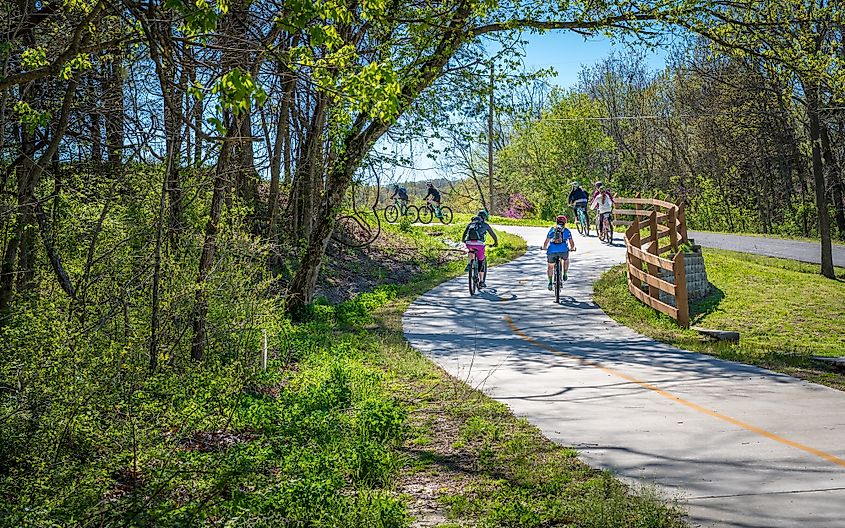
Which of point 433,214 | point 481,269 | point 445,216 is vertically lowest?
point 481,269

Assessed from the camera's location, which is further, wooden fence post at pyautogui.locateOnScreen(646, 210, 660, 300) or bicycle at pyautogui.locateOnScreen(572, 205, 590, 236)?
bicycle at pyautogui.locateOnScreen(572, 205, 590, 236)

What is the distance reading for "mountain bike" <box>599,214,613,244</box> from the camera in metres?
31.5

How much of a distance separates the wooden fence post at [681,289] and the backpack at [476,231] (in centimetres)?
540

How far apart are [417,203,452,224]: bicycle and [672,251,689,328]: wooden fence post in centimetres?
2457

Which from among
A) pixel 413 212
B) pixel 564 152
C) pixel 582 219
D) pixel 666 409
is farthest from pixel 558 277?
pixel 564 152

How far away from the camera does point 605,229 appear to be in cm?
3177

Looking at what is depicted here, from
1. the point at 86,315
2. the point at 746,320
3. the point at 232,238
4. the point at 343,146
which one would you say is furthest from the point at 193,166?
the point at 746,320

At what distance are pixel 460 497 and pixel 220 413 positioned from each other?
3249 millimetres

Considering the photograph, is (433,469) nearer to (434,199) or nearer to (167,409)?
(167,409)

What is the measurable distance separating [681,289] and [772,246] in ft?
59.8

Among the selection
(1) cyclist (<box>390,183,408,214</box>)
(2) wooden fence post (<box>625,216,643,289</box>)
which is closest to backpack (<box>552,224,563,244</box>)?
(2) wooden fence post (<box>625,216,643,289</box>)

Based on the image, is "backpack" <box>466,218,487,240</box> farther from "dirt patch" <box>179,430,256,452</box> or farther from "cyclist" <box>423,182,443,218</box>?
"cyclist" <box>423,182,443,218</box>

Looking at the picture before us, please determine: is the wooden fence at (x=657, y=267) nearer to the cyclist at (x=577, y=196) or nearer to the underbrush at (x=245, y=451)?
the cyclist at (x=577, y=196)

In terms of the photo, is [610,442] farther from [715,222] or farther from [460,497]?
[715,222]
